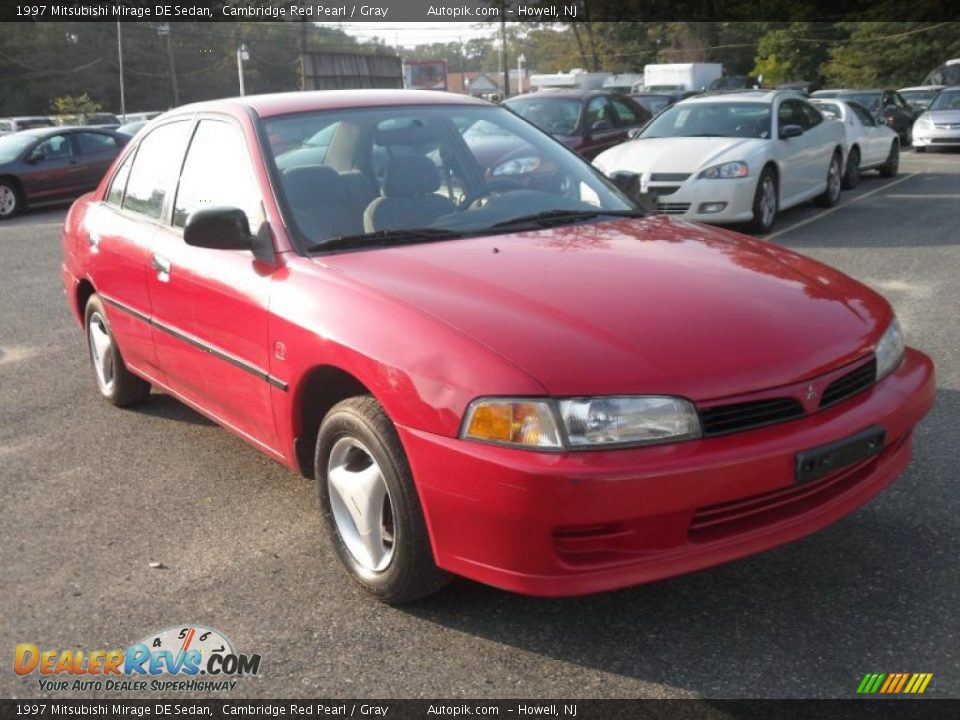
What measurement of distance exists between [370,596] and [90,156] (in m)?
17.0

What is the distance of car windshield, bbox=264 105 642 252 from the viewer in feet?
13.4

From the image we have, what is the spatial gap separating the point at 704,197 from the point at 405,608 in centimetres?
797

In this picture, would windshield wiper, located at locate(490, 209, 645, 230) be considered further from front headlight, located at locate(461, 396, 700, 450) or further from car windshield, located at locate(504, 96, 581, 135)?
car windshield, located at locate(504, 96, 581, 135)

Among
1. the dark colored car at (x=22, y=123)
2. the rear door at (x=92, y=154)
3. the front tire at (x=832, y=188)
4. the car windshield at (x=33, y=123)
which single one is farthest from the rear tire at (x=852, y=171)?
the car windshield at (x=33, y=123)

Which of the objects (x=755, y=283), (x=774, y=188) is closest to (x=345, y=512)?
(x=755, y=283)

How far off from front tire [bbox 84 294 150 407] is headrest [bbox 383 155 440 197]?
198 centimetres

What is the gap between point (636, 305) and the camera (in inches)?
132

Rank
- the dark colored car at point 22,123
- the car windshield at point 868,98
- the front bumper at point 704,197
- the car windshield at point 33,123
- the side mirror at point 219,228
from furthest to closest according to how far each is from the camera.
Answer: the car windshield at point 33,123, the dark colored car at point 22,123, the car windshield at point 868,98, the front bumper at point 704,197, the side mirror at point 219,228

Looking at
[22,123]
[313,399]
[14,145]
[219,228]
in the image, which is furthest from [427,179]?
[22,123]

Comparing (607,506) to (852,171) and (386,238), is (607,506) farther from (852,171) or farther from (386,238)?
(852,171)

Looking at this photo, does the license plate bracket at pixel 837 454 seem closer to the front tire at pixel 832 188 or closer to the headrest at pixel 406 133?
the headrest at pixel 406 133

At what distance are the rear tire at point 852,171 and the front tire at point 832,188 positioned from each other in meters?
1.43

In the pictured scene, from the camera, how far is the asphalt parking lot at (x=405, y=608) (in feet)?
10.1

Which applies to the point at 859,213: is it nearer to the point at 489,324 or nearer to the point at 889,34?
the point at 489,324
